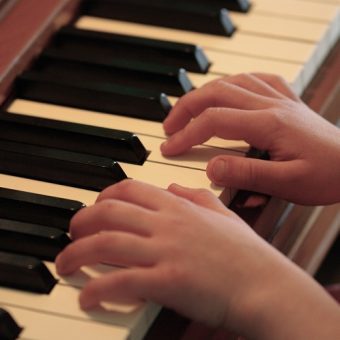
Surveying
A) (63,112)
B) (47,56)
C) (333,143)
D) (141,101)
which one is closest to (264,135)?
(333,143)

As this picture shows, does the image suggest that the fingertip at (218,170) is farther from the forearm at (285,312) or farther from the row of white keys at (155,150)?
the forearm at (285,312)

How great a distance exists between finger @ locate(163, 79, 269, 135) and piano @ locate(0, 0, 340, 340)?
0.04 metres

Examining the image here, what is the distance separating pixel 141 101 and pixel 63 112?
138 mm

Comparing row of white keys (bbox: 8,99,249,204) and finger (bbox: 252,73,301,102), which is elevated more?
finger (bbox: 252,73,301,102)

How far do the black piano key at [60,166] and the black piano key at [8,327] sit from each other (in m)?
0.30

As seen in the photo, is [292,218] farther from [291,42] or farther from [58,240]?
[58,240]

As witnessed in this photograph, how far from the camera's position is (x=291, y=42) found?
5.62 ft

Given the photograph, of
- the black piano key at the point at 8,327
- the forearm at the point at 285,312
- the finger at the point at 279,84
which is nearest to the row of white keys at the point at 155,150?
the finger at the point at 279,84

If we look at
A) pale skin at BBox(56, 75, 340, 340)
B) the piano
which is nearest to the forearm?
pale skin at BBox(56, 75, 340, 340)

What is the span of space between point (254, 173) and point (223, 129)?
9 cm

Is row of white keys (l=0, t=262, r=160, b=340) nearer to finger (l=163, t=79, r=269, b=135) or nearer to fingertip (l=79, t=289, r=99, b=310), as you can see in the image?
fingertip (l=79, t=289, r=99, b=310)

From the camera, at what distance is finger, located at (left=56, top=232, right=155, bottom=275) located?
113 cm

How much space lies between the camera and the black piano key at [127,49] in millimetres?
1652

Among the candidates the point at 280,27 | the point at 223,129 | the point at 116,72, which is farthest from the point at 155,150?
the point at 280,27
